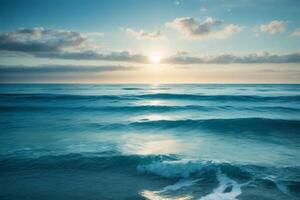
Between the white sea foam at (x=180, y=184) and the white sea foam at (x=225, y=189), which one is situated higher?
the white sea foam at (x=225, y=189)

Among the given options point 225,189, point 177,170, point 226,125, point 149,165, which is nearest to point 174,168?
point 177,170

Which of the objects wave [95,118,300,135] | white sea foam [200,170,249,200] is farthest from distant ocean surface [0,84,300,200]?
wave [95,118,300,135]

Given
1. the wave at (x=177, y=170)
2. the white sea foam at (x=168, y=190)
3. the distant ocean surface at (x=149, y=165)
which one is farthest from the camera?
the wave at (x=177, y=170)

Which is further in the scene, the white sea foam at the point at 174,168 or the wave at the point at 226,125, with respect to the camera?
the wave at the point at 226,125

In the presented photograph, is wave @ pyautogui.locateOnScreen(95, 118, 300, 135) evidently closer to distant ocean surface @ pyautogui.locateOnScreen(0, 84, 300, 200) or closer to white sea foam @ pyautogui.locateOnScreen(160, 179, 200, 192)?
distant ocean surface @ pyautogui.locateOnScreen(0, 84, 300, 200)

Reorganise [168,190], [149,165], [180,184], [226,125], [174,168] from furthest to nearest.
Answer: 1. [226,125]
2. [149,165]
3. [174,168]
4. [180,184]
5. [168,190]

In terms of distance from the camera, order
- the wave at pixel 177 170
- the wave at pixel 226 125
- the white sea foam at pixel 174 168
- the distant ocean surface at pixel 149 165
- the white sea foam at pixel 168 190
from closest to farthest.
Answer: the white sea foam at pixel 168 190
the distant ocean surface at pixel 149 165
the wave at pixel 177 170
the white sea foam at pixel 174 168
the wave at pixel 226 125

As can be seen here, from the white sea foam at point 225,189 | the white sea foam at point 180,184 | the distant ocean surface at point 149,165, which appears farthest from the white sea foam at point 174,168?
the white sea foam at point 225,189

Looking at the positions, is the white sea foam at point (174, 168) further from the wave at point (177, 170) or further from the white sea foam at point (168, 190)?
the white sea foam at point (168, 190)

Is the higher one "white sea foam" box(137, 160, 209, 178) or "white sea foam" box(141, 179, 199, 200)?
"white sea foam" box(137, 160, 209, 178)

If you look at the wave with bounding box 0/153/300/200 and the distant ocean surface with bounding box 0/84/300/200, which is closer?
the distant ocean surface with bounding box 0/84/300/200

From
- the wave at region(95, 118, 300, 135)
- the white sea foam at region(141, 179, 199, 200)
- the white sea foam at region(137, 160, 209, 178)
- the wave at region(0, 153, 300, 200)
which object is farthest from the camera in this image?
the wave at region(95, 118, 300, 135)

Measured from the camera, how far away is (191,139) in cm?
1252

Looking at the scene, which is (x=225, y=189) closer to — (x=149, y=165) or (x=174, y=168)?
(x=174, y=168)
